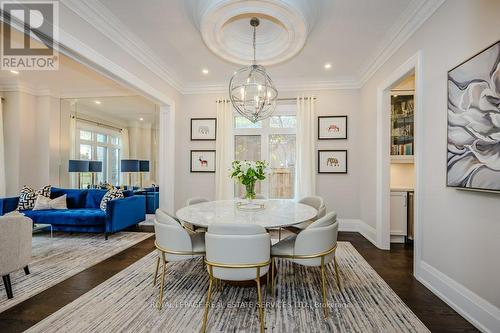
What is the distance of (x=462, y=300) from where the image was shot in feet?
6.70

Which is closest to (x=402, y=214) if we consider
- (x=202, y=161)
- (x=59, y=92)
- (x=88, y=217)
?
(x=202, y=161)

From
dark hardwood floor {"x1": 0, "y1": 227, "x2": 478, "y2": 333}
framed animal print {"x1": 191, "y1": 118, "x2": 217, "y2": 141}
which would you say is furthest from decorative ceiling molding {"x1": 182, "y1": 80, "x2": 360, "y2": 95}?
dark hardwood floor {"x1": 0, "y1": 227, "x2": 478, "y2": 333}

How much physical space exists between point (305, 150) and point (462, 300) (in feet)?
10.5

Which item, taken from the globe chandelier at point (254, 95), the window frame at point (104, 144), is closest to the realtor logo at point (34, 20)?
the globe chandelier at point (254, 95)

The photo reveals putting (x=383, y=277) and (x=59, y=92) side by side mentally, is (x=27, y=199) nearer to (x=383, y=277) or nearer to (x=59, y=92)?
(x=59, y=92)

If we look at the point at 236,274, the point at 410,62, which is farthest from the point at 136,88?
the point at 410,62

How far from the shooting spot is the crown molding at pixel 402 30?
2551mm

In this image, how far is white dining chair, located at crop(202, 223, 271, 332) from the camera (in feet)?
5.88

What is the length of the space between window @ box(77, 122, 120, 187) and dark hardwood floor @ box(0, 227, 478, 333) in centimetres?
357

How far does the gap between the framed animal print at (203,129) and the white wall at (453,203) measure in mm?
3551

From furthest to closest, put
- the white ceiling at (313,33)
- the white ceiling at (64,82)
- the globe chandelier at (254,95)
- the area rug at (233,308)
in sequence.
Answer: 1. the white ceiling at (64,82)
2. the globe chandelier at (254,95)
3. the white ceiling at (313,33)
4. the area rug at (233,308)

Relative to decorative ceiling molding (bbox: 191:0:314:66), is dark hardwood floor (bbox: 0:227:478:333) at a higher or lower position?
lower

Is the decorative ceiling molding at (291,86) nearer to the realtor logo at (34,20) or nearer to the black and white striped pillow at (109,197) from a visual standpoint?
the black and white striped pillow at (109,197)

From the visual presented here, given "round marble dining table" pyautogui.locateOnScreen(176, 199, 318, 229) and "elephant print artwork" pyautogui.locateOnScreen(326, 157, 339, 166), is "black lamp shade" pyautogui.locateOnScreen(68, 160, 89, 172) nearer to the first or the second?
"round marble dining table" pyautogui.locateOnScreen(176, 199, 318, 229)
